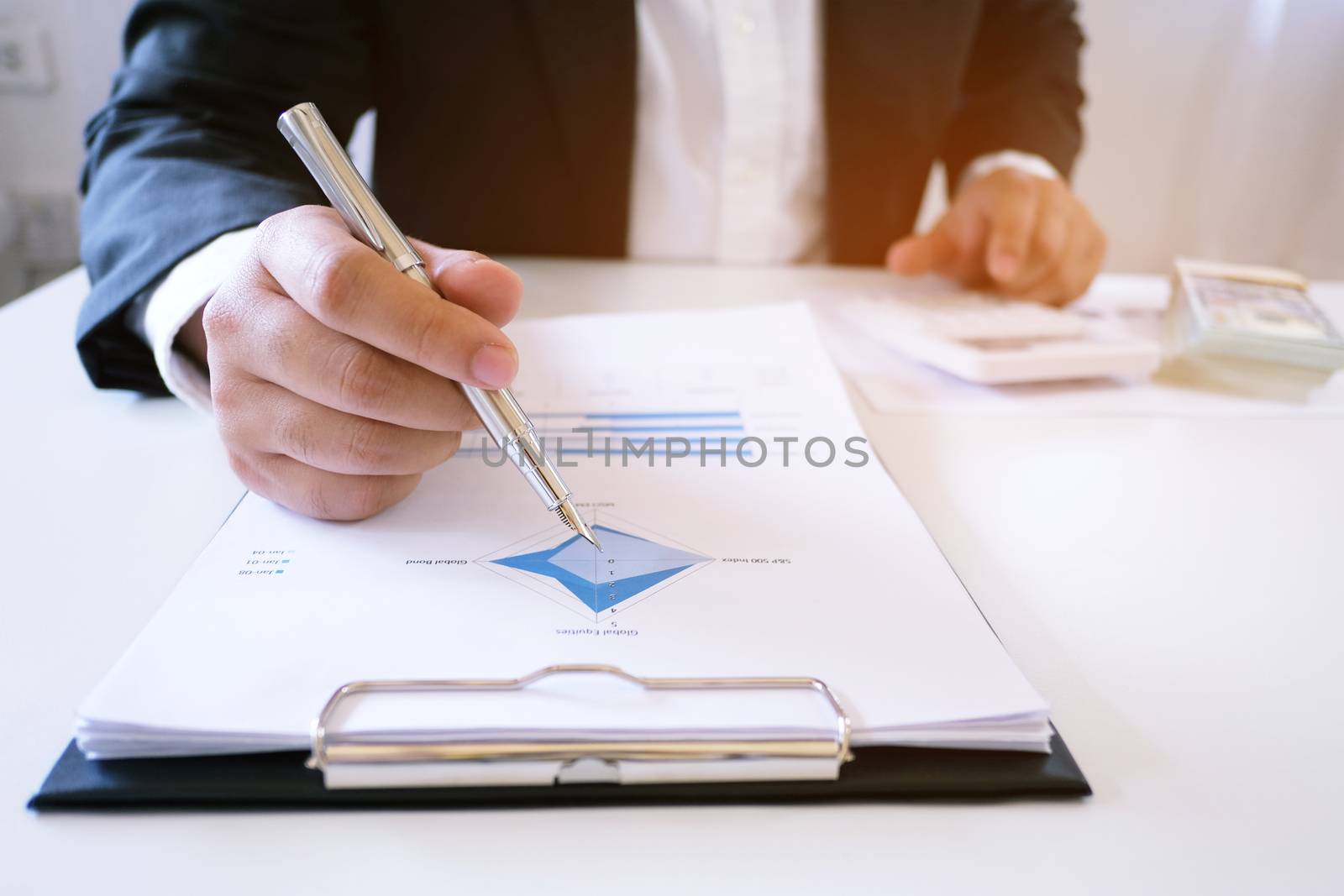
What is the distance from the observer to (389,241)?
36cm

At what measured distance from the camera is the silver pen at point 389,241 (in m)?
0.34

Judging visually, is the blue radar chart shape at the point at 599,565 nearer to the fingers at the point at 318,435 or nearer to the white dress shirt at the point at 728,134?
the fingers at the point at 318,435

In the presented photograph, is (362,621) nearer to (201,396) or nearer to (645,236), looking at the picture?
(201,396)

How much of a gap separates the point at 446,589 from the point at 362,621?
0.11ft

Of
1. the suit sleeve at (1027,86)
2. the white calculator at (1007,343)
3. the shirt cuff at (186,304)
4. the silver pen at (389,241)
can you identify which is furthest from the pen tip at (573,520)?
the suit sleeve at (1027,86)

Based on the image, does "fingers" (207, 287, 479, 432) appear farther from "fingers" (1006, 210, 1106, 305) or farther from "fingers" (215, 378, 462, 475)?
"fingers" (1006, 210, 1106, 305)

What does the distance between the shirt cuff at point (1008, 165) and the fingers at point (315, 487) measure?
0.69 metres

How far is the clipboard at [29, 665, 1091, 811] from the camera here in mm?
259

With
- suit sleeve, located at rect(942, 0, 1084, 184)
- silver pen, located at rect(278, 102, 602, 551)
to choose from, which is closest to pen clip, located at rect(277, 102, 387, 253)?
silver pen, located at rect(278, 102, 602, 551)

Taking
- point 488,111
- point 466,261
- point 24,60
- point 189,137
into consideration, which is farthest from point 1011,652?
point 24,60

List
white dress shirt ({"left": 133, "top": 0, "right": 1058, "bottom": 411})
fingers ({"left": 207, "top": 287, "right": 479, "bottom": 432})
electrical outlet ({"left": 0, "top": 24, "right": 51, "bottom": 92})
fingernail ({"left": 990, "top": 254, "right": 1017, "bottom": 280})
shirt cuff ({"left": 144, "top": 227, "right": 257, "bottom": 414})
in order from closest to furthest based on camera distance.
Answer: fingers ({"left": 207, "top": 287, "right": 479, "bottom": 432}), shirt cuff ({"left": 144, "top": 227, "right": 257, "bottom": 414}), fingernail ({"left": 990, "top": 254, "right": 1017, "bottom": 280}), white dress shirt ({"left": 133, "top": 0, "right": 1058, "bottom": 411}), electrical outlet ({"left": 0, "top": 24, "right": 51, "bottom": 92})

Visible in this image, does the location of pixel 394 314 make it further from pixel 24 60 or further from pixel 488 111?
pixel 24 60

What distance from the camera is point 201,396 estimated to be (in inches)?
19.1

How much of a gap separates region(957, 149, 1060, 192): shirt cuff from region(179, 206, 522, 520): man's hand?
666 mm
